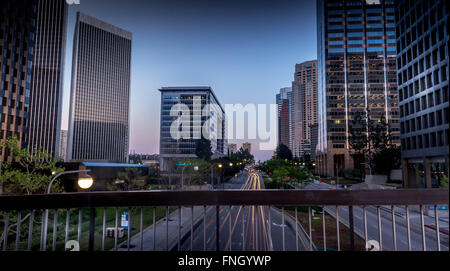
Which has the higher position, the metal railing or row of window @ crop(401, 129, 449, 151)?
row of window @ crop(401, 129, 449, 151)

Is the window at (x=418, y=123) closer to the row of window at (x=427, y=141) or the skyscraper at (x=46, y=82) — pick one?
the row of window at (x=427, y=141)

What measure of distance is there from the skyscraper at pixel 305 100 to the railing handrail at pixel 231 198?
490ft

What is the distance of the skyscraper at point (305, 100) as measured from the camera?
148m

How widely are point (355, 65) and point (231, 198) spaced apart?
61.7 meters

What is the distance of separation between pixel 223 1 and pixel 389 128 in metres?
55.8

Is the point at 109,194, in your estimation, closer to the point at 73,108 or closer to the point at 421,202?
the point at 421,202

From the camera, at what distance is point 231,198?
183 centimetres

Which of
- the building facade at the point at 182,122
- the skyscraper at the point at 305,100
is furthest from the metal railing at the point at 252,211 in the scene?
the skyscraper at the point at 305,100

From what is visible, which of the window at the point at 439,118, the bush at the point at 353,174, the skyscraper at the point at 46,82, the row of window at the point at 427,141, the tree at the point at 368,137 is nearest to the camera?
the row of window at the point at 427,141

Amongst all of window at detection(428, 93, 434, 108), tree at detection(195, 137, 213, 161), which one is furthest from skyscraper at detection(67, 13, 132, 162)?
window at detection(428, 93, 434, 108)

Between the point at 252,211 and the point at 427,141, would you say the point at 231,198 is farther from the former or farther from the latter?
the point at 427,141

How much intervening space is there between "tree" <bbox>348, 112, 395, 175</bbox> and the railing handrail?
47.5m

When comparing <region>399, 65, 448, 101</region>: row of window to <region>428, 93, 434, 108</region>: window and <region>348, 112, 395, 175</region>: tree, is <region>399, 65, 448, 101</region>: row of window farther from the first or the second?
<region>348, 112, 395, 175</region>: tree

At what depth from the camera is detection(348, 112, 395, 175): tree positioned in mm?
44219
